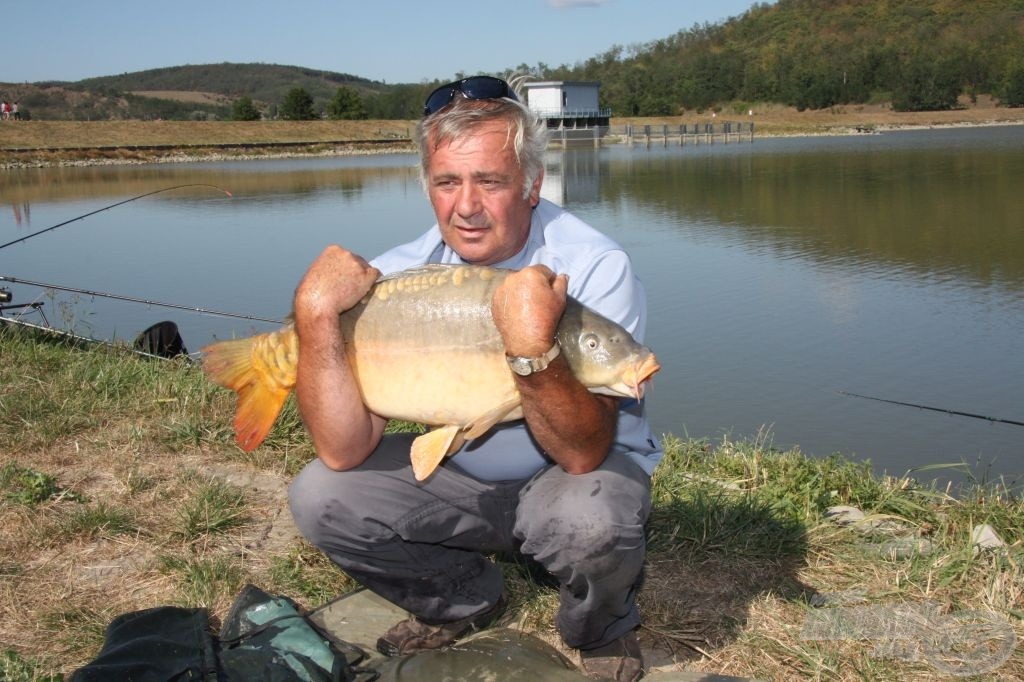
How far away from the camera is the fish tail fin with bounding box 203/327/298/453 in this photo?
95.8 inches

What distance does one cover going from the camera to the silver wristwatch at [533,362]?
6.75 ft

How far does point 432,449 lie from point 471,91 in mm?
1040

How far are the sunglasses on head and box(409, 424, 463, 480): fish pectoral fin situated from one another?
955 millimetres

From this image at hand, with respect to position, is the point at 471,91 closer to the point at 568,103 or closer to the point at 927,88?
the point at 568,103

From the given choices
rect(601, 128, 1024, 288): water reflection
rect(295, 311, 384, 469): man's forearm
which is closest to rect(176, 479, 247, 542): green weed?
rect(295, 311, 384, 469): man's forearm

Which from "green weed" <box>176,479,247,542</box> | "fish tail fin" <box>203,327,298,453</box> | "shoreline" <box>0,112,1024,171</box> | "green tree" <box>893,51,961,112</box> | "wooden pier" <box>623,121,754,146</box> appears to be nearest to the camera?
"fish tail fin" <box>203,327,298,453</box>

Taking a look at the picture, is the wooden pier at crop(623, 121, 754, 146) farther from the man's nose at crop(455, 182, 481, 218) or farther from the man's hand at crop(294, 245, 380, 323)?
the man's hand at crop(294, 245, 380, 323)

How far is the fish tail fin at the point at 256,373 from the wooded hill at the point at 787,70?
70.9 metres

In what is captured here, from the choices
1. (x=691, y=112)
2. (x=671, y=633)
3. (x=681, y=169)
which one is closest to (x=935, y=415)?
(x=671, y=633)

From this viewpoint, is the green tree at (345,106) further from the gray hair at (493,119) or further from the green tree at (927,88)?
the gray hair at (493,119)

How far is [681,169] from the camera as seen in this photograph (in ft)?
88.3

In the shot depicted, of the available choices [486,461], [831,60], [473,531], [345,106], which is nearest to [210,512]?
[473,531]

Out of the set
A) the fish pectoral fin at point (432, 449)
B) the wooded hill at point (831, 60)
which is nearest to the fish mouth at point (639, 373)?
the fish pectoral fin at point (432, 449)

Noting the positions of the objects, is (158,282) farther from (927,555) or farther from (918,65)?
(918,65)
